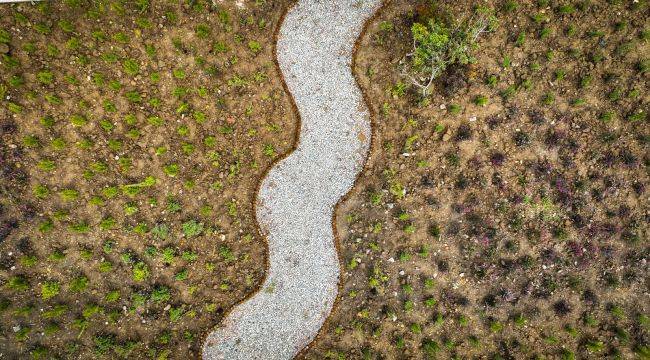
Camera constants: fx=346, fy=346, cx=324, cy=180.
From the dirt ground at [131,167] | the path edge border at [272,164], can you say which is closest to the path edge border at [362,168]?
the path edge border at [272,164]

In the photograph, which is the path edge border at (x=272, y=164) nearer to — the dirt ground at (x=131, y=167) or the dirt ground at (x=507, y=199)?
the dirt ground at (x=131, y=167)

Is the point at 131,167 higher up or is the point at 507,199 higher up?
the point at 131,167

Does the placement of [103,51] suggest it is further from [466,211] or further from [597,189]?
[597,189]

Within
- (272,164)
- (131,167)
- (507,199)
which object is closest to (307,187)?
(272,164)

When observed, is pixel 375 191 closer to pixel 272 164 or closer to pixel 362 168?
pixel 362 168

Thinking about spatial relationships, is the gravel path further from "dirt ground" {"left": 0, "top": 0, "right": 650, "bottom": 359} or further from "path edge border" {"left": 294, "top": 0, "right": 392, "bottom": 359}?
"dirt ground" {"left": 0, "top": 0, "right": 650, "bottom": 359}

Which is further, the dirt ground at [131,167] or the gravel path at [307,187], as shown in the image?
the gravel path at [307,187]
